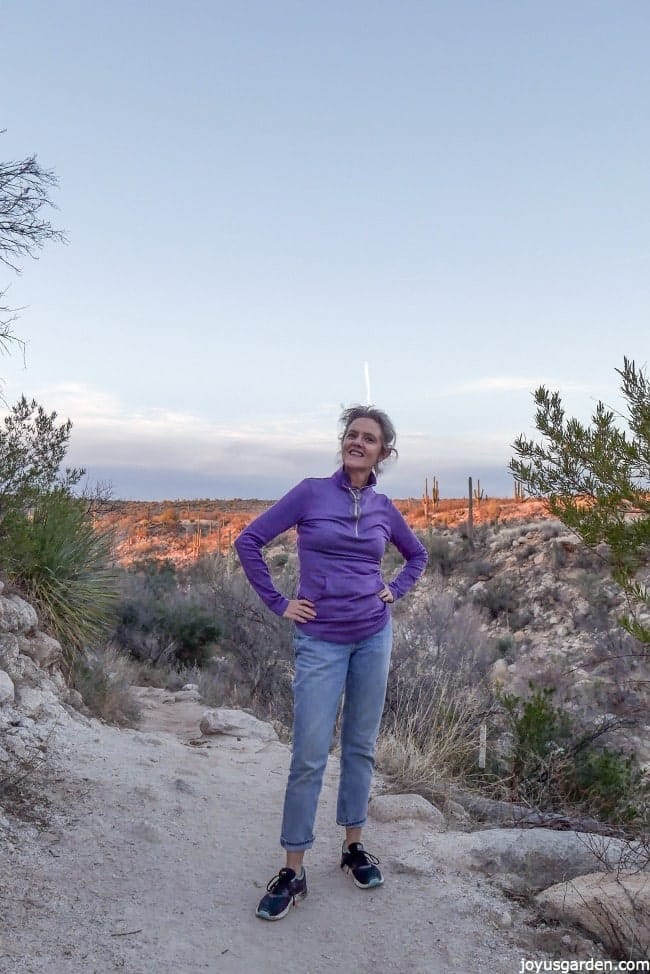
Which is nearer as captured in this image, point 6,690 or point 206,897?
point 206,897

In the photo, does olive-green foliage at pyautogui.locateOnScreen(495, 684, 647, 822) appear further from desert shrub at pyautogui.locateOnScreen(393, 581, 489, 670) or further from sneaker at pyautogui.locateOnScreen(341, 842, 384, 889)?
desert shrub at pyautogui.locateOnScreen(393, 581, 489, 670)

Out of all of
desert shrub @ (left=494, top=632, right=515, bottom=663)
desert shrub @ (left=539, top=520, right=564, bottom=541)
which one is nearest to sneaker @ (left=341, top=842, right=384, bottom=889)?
desert shrub @ (left=494, top=632, right=515, bottom=663)

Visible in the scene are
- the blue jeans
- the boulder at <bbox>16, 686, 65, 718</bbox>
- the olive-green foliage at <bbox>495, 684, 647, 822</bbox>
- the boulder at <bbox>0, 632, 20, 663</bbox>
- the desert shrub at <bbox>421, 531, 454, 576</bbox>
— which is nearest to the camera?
the blue jeans

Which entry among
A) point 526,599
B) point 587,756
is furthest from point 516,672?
point 587,756

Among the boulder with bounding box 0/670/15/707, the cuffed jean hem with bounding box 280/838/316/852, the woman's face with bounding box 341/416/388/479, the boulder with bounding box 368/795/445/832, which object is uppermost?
Answer: the woman's face with bounding box 341/416/388/479

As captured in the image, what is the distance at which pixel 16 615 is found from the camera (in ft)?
22.2

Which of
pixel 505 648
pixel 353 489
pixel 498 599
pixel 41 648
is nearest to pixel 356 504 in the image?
pixel 353 489

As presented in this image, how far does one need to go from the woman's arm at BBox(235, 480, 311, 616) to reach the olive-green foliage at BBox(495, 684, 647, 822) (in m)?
3.06

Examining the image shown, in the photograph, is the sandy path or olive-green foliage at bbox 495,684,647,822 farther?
olive-green foliage at bbox 495,684,647,822

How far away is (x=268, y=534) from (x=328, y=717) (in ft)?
2.90

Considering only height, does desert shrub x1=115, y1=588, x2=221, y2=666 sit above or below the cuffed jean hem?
below

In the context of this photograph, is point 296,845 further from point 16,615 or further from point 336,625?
point 16,615

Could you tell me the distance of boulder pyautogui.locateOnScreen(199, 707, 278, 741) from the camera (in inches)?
284

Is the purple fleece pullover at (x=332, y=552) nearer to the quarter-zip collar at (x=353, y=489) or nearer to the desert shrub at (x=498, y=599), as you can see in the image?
the quarter-zip collar at (x=353, y=489)
